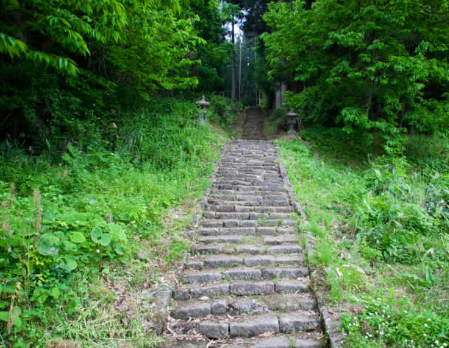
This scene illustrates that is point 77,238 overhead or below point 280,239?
overhead

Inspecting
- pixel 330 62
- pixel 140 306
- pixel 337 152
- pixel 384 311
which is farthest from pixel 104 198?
pixel 330 62

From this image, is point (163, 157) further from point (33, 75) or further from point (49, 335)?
point (49, 335)

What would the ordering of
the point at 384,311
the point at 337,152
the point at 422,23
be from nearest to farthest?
the point at 384,311
the point at 422,23
the point at 337,152

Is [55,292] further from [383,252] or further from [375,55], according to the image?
[375,55]

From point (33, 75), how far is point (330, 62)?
9.96m

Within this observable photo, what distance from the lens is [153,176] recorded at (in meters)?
5.84

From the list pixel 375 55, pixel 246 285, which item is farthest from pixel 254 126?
pixel 246 285

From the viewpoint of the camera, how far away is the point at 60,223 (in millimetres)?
3012

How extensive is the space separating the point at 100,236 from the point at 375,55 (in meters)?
10.1

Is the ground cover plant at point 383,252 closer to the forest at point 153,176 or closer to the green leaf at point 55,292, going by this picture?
the forest at point 153,176

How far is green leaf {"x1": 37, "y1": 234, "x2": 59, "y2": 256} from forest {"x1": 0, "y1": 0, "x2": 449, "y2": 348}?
1cm

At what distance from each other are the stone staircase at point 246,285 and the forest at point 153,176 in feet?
1.03

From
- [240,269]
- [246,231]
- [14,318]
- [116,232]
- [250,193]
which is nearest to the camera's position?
[14,318]

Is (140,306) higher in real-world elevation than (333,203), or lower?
lower
